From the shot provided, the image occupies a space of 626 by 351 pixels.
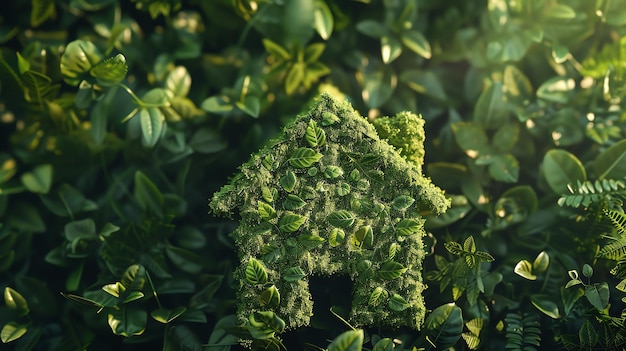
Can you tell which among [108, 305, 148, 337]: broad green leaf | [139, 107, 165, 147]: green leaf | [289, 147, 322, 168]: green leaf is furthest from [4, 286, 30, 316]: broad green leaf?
[289, 147, 322, 168]: green leaf

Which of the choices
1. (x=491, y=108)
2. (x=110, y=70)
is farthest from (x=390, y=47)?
(x=110, y=70)

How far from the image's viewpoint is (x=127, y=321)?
1.09 metres

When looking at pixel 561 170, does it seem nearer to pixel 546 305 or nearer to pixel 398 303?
pixel 546 305

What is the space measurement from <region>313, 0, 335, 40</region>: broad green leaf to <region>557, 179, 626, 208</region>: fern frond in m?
0.59

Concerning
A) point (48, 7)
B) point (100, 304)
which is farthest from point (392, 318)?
point (48, 7)

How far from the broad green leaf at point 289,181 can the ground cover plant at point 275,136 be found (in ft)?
0.30

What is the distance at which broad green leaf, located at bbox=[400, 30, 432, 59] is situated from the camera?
1.30m

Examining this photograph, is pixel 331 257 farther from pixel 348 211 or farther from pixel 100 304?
pixel 100 304

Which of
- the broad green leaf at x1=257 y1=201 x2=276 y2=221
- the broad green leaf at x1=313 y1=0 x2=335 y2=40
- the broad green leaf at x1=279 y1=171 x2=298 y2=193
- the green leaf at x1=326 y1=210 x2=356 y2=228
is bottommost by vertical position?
the green leaf at x1=326 y1=210 x2=356 y2=228

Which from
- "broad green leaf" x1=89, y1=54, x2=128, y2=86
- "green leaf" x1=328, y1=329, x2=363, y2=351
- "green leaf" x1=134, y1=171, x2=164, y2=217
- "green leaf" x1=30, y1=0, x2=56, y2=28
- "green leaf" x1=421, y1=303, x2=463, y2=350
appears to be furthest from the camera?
"green leaf" x1=30, y1=0, x2=56, y2=28

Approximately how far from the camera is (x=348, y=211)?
39.2 inches

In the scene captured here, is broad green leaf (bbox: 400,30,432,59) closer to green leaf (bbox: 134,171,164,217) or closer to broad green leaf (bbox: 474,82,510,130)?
broad green leaf (bbox: 474,82,510,130)

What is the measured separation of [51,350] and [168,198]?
0.37m

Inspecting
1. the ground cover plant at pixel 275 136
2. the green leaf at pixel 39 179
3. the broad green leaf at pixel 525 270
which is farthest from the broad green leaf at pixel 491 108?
the green leaf at pixel 39 179
